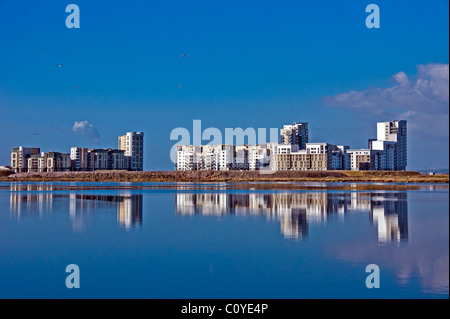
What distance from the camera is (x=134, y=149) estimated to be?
15150cm

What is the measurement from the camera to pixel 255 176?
9831 centimetres

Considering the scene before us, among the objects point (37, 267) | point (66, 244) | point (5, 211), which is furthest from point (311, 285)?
point (5, 211)

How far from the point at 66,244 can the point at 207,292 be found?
A: 7.14m

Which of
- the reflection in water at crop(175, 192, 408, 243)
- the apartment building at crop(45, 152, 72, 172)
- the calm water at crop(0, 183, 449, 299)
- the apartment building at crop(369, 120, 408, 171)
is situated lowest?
the calm water at crop(0, 183, 449, 299)

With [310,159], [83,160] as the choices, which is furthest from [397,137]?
[83,160]

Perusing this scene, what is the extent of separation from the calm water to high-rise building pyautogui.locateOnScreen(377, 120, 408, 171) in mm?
137096

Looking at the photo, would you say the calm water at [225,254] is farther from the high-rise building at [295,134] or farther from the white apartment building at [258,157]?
the high-rise building at [295,134]

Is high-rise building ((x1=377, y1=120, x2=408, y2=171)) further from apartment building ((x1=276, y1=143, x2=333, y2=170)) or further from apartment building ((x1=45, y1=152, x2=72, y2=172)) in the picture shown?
apartment building ((x1=45, y1=152, x2=72, y2=172))

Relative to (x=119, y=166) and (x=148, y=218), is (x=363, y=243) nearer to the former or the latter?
(x=148, y=218)

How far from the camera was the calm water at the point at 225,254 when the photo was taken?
9.99 meters

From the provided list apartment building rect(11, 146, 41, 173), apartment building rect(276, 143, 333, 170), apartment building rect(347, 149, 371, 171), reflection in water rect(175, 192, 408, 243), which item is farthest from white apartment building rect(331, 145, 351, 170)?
reflection in water rect(175, 192, 408, 243)

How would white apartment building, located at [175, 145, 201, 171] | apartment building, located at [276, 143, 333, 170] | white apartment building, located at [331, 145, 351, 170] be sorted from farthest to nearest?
white apartment building, located at [175, 145, 201, 171]
white apartment building, located at [331, 145, 351, 170]
apartment building, located at [276, 143, 333, 170]

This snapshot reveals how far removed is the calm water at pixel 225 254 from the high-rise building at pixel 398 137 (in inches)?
5397

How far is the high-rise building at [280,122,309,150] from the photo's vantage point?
14362 centimetres
